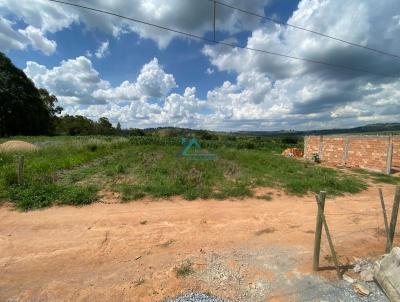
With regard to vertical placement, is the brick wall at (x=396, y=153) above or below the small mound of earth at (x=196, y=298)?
above

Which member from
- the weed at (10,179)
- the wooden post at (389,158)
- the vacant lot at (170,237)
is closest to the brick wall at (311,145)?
the wooden post at (389,158)

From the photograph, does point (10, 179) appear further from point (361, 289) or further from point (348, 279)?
point (361, 289)

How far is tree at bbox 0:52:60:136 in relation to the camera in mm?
28688

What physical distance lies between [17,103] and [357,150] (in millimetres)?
36793

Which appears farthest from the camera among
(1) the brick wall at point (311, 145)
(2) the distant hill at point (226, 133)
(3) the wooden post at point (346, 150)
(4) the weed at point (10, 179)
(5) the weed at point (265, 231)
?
(2) the distant hill at point (226, 133)

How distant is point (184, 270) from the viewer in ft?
10.5

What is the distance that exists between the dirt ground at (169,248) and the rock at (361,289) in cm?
31

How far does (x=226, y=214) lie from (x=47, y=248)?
3.50 metres

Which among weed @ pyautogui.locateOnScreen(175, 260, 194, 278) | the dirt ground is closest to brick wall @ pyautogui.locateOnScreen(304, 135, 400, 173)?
the dirt ground

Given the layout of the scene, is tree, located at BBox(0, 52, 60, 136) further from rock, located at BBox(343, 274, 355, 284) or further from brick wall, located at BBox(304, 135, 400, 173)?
rock, located at BBox(343, 274, 355, 284)

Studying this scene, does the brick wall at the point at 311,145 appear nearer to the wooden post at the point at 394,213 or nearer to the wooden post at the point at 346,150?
the wooden post at the point at 346,150

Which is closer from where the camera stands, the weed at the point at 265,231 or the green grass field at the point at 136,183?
the weed at the point at 265,231

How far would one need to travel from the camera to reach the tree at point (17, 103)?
94.1 ft

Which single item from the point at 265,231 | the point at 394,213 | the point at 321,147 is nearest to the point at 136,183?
the point at 265,231
